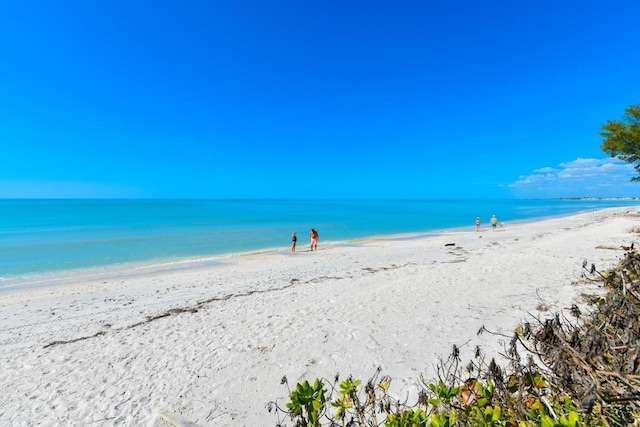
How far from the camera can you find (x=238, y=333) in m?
6.79

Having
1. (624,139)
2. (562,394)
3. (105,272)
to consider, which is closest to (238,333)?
(562,394)

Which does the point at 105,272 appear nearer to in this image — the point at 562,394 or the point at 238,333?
the point at 238,333

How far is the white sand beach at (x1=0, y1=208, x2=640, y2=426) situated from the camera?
4570 millimetres

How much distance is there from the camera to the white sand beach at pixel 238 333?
457cm

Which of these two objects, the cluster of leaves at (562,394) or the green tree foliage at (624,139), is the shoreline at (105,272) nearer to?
the cluster of leaves at (562,394)

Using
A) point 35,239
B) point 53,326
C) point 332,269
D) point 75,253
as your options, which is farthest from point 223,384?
point 35,239

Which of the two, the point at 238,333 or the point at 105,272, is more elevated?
the point at 105,272

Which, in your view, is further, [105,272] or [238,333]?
[105,272]

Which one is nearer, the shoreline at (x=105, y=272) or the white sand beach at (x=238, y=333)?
the white sand beach at (x=238, y=333)

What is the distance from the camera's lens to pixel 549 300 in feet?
24.9

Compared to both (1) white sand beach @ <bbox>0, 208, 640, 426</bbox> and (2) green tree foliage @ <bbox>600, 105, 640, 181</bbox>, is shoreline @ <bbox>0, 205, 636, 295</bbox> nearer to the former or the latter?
(1) white sand beach @ <bbox>0, 208, 640, 426</bbox>

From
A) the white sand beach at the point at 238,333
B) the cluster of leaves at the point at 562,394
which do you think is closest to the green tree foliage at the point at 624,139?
the white sand beach at the point at 238,333

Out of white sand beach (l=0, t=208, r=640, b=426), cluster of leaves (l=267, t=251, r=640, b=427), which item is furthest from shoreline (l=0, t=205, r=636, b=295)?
cluster of leaves (l=267, t=251, r=640, b=427)

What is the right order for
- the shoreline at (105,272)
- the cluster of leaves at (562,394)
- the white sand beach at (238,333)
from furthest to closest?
Result: 1. the shoreline at (105,272)
2. the white sand beach at (238,333)
3. the cluster of leaves at (562,394)
